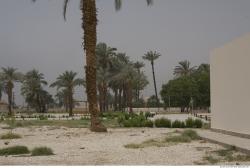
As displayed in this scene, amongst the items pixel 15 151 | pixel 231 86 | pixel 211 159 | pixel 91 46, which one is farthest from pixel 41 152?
pixel 91 46

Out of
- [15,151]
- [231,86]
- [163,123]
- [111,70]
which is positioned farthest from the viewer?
[111,70]

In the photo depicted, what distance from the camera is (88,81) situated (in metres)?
23.5

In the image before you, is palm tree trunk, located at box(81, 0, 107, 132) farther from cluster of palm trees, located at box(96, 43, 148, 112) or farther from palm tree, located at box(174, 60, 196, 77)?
palm tree, located at box(174, 60, 196, 77)

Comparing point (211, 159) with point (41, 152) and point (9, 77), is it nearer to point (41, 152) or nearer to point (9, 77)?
point (41, 152)

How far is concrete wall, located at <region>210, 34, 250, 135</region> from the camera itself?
52.2ft

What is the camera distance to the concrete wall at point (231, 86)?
15.9 metres

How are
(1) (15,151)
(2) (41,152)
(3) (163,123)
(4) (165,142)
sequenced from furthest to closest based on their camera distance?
(3) (163,123), (4) (165,142), (1) (15,151), (2) (41,152)

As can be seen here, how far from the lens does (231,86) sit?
17.6m

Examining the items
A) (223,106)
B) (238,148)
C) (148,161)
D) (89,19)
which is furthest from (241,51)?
(89,19)

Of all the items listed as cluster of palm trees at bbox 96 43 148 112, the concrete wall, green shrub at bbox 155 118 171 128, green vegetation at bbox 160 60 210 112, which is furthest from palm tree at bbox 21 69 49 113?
the concrete wall

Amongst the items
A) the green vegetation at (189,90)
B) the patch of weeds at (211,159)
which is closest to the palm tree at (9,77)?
the green vegetation at (189,90)

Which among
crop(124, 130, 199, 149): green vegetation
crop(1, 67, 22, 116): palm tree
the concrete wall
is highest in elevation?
crop(1, 67, 22, 116): palm tree

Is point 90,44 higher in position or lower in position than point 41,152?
higher

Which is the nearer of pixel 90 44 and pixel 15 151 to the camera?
pixel 15 151
